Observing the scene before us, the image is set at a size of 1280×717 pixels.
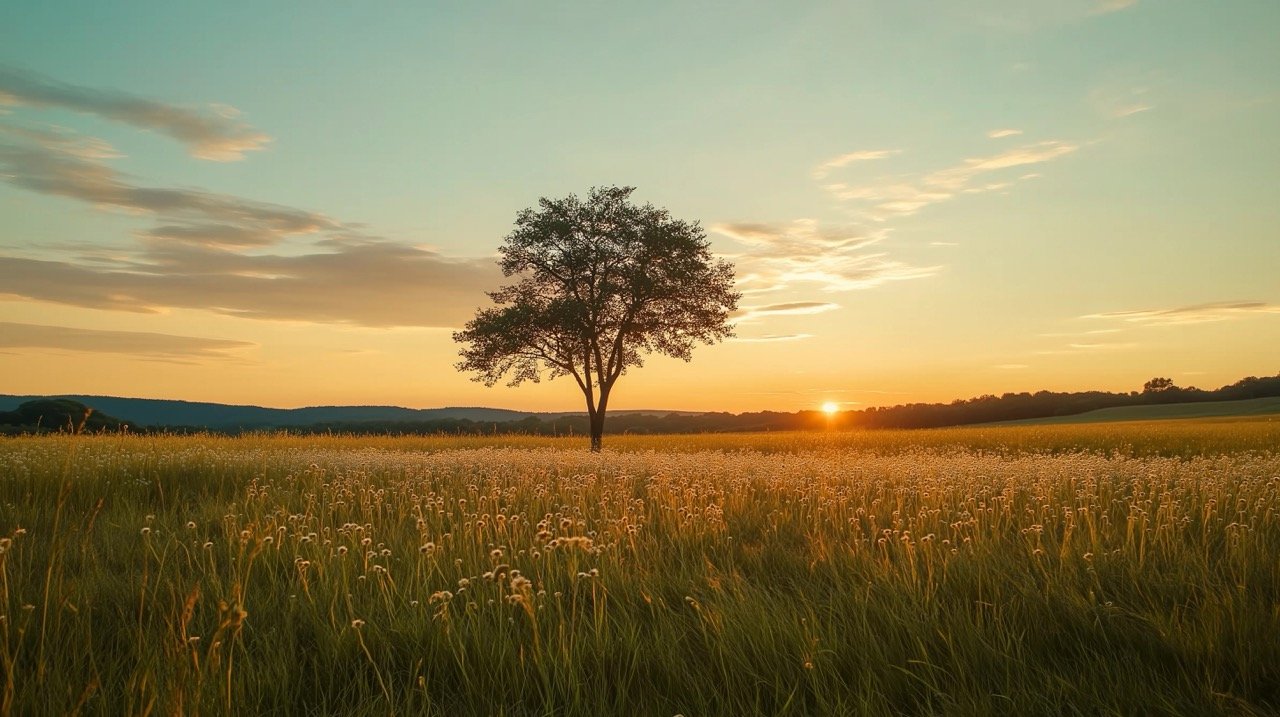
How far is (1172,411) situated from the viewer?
7269 centimetres

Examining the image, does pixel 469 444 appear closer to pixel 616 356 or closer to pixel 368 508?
pixel 616 356

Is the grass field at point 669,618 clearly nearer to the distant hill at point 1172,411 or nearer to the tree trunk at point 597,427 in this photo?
the tree trunk at point 597,427

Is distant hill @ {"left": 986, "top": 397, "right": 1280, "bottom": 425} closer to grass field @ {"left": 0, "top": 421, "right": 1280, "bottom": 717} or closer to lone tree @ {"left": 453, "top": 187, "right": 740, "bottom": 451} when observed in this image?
lone tree @ {"left": 453, "top": 187, "right": 740, "bottom": 451}

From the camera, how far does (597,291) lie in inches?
1335

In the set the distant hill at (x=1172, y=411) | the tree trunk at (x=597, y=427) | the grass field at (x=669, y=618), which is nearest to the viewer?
the grass field at (x=669, y=618)

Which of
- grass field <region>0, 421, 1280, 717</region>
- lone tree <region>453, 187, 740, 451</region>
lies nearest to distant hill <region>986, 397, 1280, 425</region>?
lone tree <region>453, 187, 740, 451</region>

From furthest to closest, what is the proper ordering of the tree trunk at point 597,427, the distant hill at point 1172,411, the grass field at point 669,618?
the distant hill at point 1172,411 → the tree trunk at point 597,427 → the grass field at point 669,618

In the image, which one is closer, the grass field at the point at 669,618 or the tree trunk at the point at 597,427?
the grass field at the point at 669,618

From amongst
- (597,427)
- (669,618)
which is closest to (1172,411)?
(597,427)

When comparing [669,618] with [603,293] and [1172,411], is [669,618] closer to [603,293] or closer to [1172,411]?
[603,293]

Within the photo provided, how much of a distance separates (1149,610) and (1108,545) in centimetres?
214

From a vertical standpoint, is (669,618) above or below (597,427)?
below

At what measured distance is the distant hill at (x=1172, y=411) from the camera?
68250 mm

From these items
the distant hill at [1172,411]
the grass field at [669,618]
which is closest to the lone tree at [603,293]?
the grass field at [669,618]
